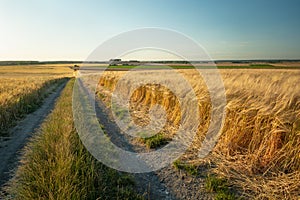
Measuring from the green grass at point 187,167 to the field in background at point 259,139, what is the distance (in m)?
0.13

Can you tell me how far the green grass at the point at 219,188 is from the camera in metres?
4.40

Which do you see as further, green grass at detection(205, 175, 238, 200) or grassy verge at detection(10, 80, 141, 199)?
green grass at detection(205, 175, 238, 200)

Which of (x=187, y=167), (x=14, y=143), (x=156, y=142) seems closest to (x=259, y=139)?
(x=187, y=167)

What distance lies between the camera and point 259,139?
19.1 feet

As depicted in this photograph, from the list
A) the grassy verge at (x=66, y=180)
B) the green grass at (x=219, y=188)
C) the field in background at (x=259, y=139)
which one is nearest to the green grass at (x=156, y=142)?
the field in background at (x=259, y=139)

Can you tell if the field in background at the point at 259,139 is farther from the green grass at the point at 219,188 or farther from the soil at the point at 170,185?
the soil at the point at 170,185

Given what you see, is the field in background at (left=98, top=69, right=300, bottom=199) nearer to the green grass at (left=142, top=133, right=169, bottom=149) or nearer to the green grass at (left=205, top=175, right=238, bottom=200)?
the green grass at (left=205, top=175, right=238, bottom=200)

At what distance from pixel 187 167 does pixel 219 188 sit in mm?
1095

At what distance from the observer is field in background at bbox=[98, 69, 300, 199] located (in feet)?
15.7

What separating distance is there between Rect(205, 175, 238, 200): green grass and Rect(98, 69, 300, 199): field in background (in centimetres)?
24

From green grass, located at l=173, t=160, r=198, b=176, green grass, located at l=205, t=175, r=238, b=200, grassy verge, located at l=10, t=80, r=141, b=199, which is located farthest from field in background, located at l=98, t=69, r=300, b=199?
grassy verge, located at l=10, t=80, r=141, b=199

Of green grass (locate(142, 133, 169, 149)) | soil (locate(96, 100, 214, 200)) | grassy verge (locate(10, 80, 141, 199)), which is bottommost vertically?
soil (locate(96, 100, 214, 200))

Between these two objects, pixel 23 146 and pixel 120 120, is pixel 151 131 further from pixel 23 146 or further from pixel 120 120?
pixel 23 146

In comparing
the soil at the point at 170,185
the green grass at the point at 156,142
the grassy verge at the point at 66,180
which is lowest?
the soil at the point at 170,185
